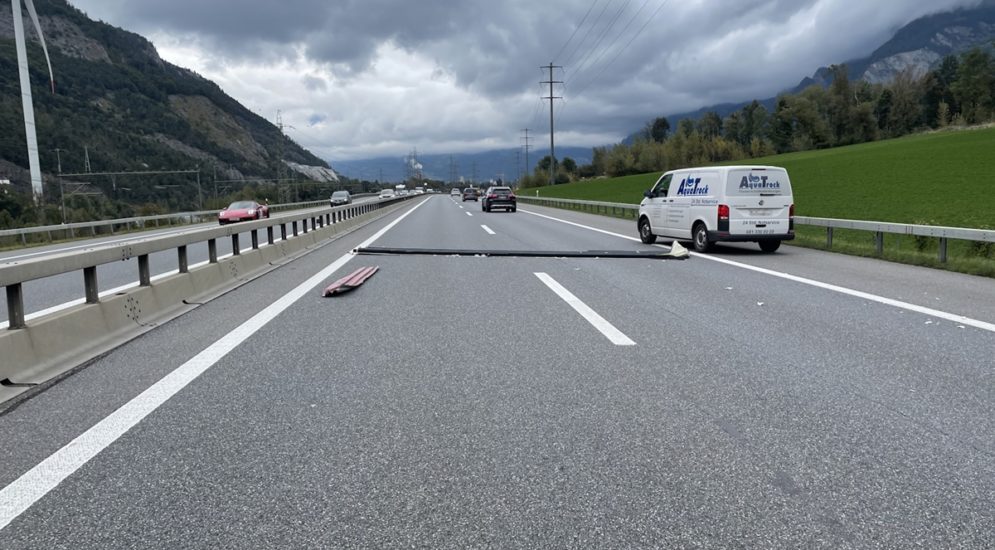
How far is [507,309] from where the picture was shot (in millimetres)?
8281

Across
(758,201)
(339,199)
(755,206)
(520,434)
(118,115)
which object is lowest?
(520,434)

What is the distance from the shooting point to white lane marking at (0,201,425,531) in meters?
3.18

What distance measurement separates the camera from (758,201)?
1460 centimetres

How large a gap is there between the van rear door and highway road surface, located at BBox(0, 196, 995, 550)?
6842 mm

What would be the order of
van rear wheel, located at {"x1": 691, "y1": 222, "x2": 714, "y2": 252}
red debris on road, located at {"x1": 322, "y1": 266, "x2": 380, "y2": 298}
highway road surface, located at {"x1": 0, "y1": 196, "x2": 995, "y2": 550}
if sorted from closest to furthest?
highway road surface, located at {"x1": 0, "y1": 196, "x2": 995, "y2": 550}, red debris on road, located at {"x1": 322, "y1": 266, "x2": 380, "y2": 298}, van rear wheel, located at {"x1": 691, "y1": 222, "x2": 714, "y2": 252}

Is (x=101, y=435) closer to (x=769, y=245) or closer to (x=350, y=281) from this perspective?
(x=350, y=281)

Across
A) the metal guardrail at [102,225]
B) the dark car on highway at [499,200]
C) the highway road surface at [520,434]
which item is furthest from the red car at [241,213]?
the highway road surface at [520,434]

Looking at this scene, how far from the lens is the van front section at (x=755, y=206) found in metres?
14.5

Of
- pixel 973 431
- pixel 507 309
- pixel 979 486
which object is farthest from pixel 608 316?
pixel 979 486

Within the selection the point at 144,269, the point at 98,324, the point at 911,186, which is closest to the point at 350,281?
the point at 144,269

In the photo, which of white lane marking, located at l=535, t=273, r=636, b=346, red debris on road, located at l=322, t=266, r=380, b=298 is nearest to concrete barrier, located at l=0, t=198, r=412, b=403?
red debris on road, located at l=322, t=266, r=380, b=298

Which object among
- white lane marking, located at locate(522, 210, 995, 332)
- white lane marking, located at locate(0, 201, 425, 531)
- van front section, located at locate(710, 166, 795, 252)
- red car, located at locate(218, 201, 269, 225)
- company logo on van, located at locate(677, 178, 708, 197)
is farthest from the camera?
red car, located at locate(218, 201, 269, 225)

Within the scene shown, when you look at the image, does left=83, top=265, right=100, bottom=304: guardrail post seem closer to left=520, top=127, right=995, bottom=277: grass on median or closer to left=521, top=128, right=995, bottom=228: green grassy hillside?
left=520, top=127, right=995, bottom=277: grass on median

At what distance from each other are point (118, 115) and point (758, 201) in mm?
129034
